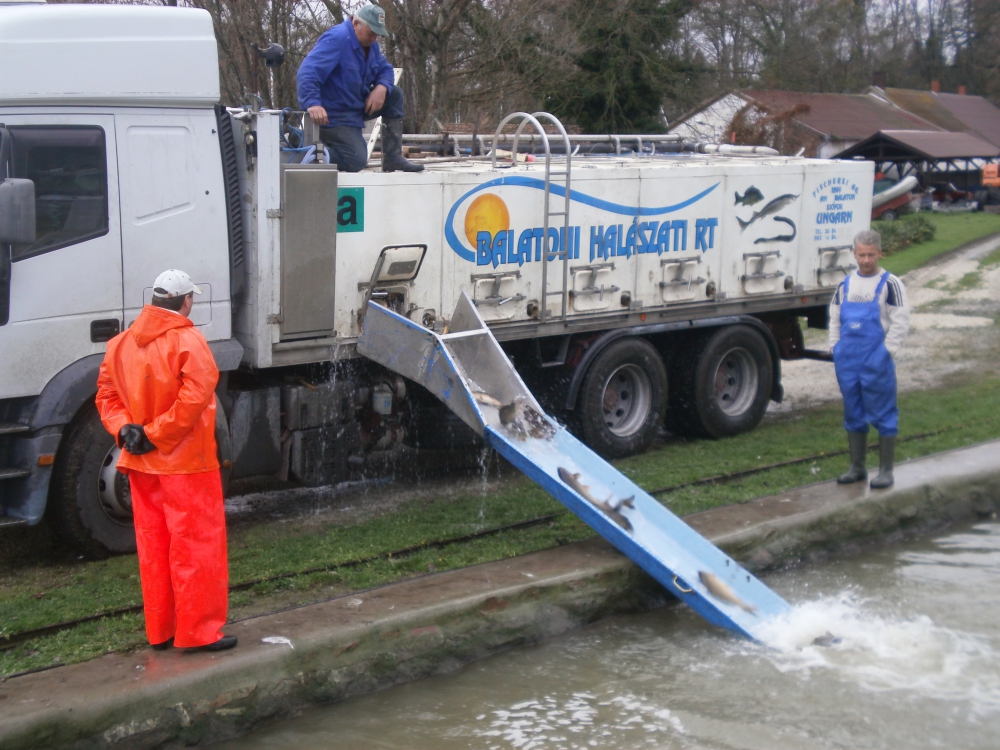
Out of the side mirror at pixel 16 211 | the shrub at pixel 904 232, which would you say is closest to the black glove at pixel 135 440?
the side mirror at pixel 16 211

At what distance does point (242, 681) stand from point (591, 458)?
280cm

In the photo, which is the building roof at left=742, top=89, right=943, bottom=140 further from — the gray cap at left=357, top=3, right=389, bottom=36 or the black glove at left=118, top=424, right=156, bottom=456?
the black glove at left=118, top=424, right=156, bottom=456

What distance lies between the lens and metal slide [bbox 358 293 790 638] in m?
5.99

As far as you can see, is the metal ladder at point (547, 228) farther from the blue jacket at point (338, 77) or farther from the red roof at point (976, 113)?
the red roof at point (976, 113)

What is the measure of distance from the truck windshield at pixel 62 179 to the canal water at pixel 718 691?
3.05 m

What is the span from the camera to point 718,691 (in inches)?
209

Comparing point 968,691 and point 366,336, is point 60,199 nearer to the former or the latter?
point 366,336

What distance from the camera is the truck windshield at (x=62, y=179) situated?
6023mm

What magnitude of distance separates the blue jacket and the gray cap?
0.16m

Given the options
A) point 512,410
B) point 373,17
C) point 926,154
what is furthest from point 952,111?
point 512,410

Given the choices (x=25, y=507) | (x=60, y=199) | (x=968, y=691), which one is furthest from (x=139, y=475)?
(x=968, y=691)

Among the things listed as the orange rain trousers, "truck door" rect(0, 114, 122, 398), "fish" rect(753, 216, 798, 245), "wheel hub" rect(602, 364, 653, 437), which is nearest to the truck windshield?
"truck door" rect(0, 114, 122, 398)

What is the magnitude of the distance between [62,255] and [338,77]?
7.87 feet

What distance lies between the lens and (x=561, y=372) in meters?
8.94
